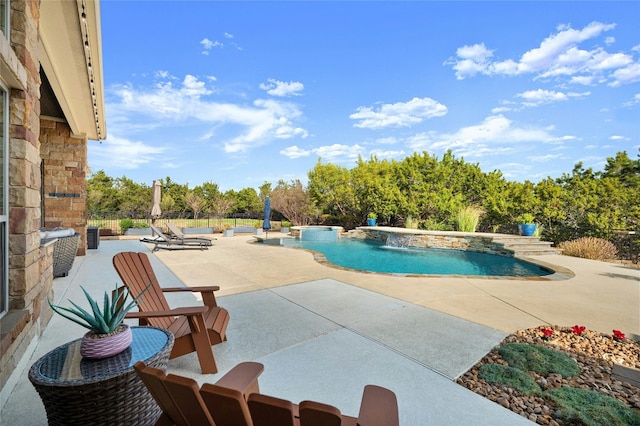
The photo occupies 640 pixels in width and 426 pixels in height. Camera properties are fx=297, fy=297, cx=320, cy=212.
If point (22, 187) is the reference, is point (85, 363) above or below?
below

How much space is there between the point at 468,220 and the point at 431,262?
6092 millimetres

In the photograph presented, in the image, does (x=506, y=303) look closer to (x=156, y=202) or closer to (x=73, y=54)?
(x=73, y=54)

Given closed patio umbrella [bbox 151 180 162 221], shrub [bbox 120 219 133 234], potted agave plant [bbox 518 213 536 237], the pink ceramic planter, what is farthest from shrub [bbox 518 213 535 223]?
shrub [bbox 120 219 133 234]

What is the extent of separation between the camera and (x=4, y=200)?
243 cm

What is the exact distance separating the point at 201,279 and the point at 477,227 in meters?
14.0

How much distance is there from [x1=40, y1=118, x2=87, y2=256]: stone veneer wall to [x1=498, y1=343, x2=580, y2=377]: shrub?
9.83 m

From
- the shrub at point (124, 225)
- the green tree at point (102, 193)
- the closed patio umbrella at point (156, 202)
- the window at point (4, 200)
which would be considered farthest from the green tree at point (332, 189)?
the window at point (4, 200)

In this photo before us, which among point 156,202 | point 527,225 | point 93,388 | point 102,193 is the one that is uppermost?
point 102,193

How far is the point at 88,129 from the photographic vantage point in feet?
27.6

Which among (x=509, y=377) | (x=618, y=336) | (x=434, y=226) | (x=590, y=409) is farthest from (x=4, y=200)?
(x=434, y=226)

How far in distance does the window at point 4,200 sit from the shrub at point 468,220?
15.2 meters

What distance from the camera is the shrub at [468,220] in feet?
46.4

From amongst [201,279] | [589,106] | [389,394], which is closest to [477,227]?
[589,106]

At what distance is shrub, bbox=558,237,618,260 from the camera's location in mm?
9336
